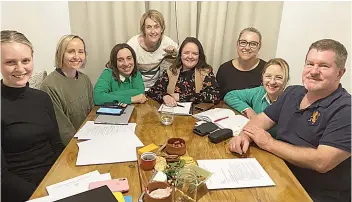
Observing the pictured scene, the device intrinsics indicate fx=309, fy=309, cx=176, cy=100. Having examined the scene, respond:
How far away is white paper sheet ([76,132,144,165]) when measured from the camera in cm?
140

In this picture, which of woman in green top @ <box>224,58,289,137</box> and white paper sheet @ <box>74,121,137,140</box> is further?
woman in green top @ <box>224,58,289,137</box>

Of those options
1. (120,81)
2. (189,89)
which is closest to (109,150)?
(120,81)

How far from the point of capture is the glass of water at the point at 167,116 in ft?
5.99

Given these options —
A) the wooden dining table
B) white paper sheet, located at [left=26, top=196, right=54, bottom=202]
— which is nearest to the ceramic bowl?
the wooden dining table

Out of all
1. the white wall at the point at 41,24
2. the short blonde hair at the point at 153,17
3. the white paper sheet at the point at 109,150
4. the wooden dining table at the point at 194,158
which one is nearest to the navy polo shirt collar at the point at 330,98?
the wooden dining table at the point at 194,158

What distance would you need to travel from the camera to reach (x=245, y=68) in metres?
2.58

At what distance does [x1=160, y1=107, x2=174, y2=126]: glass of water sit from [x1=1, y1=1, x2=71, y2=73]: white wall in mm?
1274

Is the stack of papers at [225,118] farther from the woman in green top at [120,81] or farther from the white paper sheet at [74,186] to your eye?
the white paper sheet at [74,186]

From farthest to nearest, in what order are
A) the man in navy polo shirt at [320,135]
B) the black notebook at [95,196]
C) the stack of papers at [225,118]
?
1. the stack of papers at [225,118]
2. the man in navy polo shirt at [320,135]
3. the black notebook at [95,196]

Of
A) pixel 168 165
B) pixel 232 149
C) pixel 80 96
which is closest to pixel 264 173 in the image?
pixel 232 149

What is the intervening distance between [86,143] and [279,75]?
1281mm

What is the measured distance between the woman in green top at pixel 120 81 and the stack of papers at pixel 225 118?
511 millimetres

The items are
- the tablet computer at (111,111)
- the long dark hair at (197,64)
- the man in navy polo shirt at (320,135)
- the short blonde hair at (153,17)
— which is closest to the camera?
the man in navy polo shirt at (320,135)

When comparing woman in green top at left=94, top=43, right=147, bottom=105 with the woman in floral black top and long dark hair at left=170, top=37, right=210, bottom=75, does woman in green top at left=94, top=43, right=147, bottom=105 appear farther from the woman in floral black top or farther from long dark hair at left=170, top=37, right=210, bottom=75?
long dark hair at left=170, top=37, right=210, bottom=75
